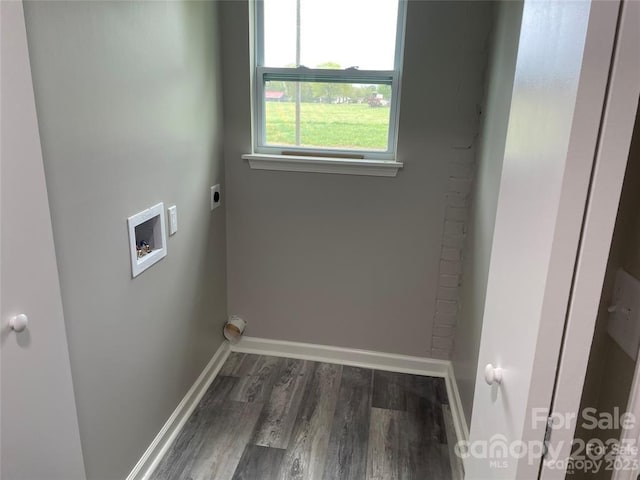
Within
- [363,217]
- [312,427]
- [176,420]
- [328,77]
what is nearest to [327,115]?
[328,77]

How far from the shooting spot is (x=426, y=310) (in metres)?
2.67

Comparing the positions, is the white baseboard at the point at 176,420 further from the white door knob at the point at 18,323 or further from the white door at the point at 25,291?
the white door knob at the point at 18,323

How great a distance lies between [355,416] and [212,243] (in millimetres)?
1158

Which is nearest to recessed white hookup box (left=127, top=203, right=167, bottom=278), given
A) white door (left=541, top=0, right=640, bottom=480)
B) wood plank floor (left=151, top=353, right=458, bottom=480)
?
Result: wood plank floor (left=151, top=353, right=458, bottom=480)

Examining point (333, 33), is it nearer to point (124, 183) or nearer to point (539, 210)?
point (124, 183)

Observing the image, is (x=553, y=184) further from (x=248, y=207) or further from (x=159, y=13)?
(x=248, y=207)

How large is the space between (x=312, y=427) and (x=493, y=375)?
58.6 inches

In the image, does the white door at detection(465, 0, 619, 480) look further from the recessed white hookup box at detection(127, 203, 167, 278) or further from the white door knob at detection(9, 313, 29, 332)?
the recessed white hookup box at detection(127, 203, 167, 278)

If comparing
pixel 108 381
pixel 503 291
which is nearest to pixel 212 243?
pixel 108 381

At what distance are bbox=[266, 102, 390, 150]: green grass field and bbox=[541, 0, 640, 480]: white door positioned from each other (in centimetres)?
194

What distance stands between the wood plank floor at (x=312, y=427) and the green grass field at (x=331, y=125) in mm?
1301

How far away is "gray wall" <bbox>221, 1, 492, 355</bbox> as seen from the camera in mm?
2295

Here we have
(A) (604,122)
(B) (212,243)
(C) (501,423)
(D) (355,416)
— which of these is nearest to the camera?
(A) (604,122)

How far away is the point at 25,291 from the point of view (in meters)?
1.14
